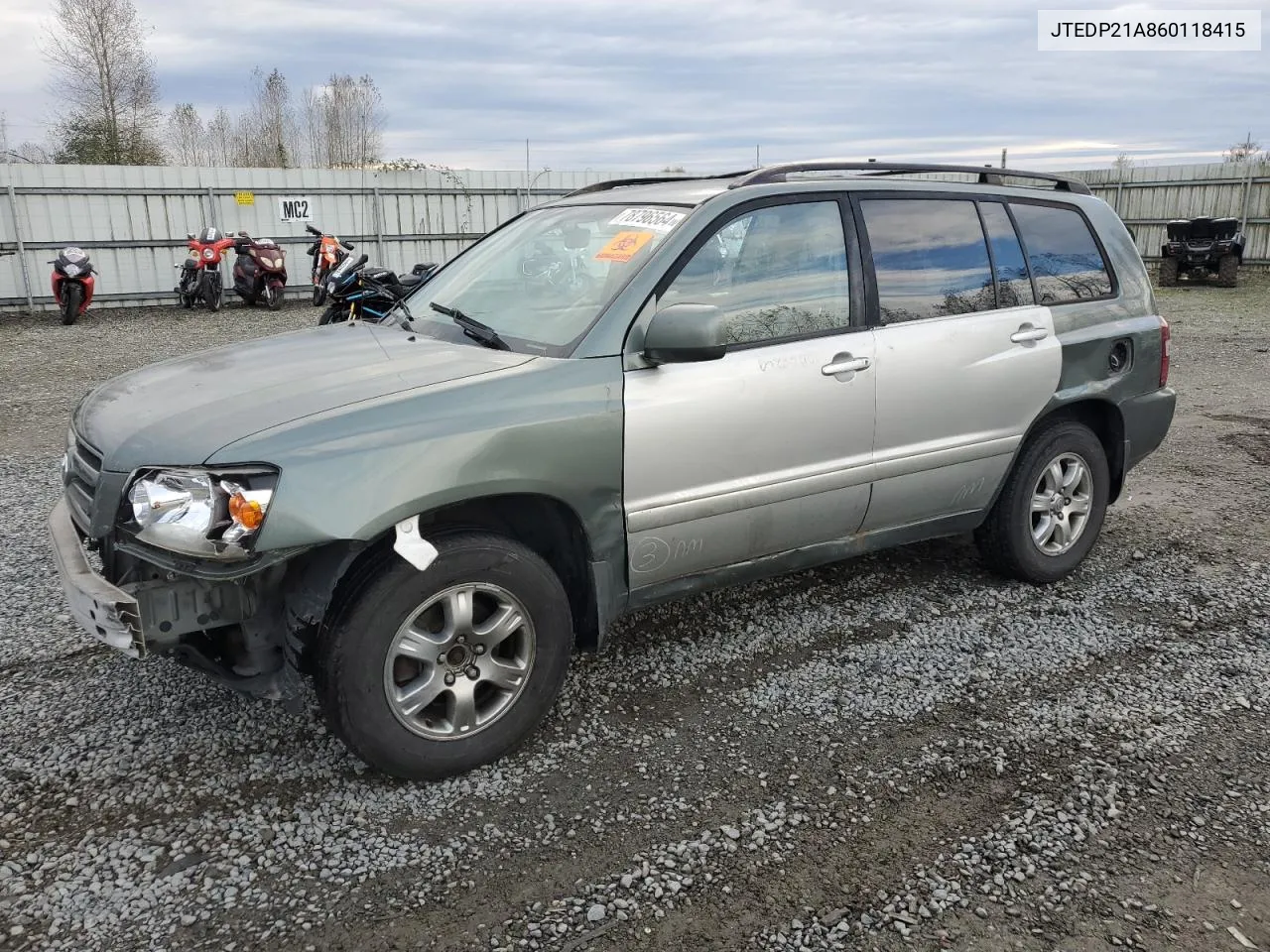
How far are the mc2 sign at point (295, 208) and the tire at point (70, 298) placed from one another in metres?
4.07

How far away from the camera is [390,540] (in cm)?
284

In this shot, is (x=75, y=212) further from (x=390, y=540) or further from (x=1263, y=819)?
(x=1263, y=819)

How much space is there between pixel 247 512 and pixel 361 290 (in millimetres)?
7495

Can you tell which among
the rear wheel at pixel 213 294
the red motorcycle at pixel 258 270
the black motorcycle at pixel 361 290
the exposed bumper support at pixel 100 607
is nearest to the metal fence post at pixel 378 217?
the red motorcycle at pixel 258 270

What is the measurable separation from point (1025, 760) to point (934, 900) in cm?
83

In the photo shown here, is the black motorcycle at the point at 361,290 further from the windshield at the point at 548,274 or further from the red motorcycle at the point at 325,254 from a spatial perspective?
the red motorcycle at the point at 325,254

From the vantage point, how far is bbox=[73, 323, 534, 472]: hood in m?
2.80

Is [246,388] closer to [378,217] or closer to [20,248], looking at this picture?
[20,248]

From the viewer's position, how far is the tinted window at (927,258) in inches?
154

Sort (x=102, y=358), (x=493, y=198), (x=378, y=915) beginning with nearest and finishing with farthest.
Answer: (x=378, y=915) → (x=102, y=358) → (x=493, y=198)

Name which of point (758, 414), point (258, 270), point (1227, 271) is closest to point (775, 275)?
point (758, 414)

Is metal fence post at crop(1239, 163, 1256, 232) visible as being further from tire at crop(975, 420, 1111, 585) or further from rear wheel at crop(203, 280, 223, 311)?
rear wheel at crop(203, 280, 223, 311)

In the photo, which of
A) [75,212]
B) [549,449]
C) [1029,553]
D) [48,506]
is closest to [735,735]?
[549,449]

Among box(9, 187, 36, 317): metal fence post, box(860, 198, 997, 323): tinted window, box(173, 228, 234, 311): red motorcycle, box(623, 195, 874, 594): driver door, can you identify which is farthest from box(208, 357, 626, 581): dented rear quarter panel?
box(9, 187, 36, 317): metal fence post
